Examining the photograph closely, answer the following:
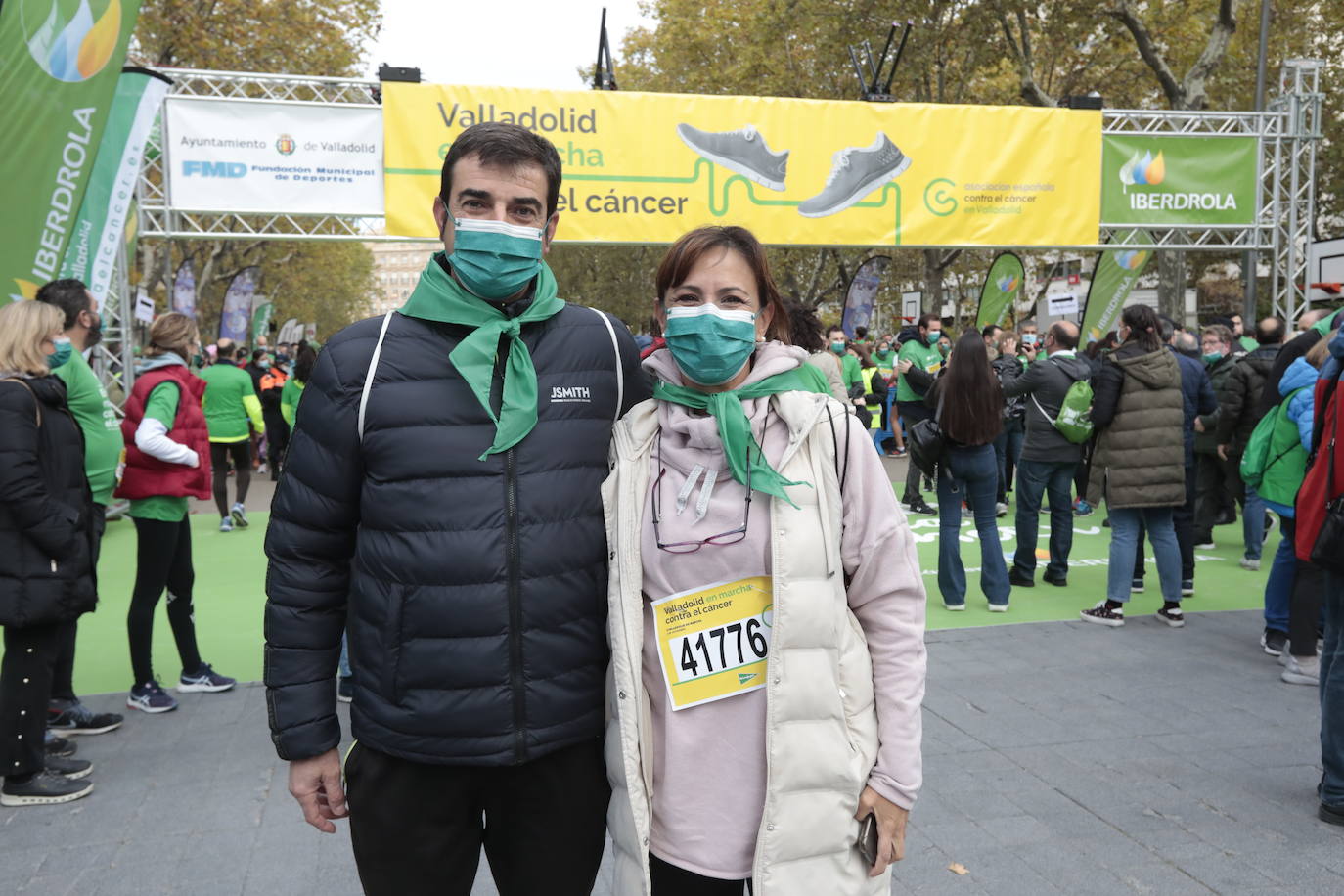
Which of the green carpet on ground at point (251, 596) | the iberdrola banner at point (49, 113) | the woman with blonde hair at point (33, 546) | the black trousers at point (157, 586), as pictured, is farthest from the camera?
the green carpet on ground at point (251, 596)

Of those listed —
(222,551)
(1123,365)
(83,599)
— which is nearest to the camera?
(83,599)

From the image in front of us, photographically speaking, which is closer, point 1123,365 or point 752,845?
point 752,845

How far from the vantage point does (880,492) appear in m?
2.09

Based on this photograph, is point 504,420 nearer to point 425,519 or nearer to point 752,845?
point 425,519

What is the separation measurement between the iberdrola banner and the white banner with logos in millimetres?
4770

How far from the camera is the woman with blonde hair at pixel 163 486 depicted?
511 centimetres

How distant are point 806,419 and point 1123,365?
5.48 m

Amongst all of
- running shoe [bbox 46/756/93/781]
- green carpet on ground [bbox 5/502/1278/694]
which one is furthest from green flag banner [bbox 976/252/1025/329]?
running shoe [bbox 46/756/93/781]

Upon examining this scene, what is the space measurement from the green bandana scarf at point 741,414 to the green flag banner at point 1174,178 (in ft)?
37.1

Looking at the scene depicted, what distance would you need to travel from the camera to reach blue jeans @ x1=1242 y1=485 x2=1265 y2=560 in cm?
869

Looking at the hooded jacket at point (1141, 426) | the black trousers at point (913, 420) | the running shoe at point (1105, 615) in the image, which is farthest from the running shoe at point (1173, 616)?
the black trousers at point (913, 420)

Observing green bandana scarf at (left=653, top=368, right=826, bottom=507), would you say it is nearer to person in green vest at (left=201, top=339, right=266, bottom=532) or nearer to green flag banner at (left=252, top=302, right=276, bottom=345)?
person in green vest at (left=201, top=339, right=266, bottom=532)

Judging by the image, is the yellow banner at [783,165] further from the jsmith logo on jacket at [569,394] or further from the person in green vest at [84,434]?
the jsmith logo on jacket at [569,394]

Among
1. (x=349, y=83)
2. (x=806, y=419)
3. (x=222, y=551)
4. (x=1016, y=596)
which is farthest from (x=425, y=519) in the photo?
(x=349, y=83)
